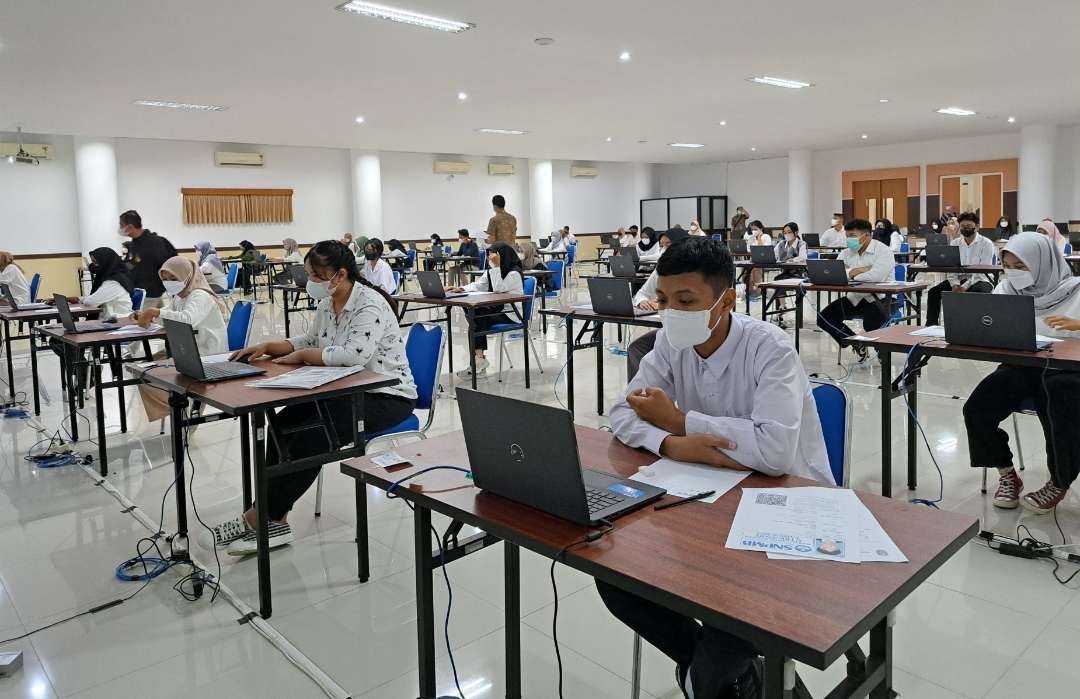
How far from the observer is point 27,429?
5.27m

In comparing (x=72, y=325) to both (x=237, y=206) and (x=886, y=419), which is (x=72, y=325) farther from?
(x=237, y=206)

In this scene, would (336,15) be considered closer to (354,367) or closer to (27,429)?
(27,429)

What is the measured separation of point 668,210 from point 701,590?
71.4 feet

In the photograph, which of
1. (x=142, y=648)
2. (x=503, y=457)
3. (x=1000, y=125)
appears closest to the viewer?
(x=503, y=457)

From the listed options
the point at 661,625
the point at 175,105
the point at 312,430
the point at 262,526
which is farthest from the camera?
the point at 175,105

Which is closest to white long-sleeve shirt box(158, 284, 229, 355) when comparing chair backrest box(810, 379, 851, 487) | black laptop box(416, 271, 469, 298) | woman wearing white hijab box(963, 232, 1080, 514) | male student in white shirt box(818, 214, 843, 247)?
black laptop box(416, 271, 469, 298)

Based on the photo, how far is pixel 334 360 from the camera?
3.12m

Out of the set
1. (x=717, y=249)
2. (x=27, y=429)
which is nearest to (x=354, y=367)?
(x=717, y=249)

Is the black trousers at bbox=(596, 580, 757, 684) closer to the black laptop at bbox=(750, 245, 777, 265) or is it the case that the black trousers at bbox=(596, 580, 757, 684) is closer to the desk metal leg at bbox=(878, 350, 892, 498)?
the desk metal leg at bbox=(878, 350, 892, 498)

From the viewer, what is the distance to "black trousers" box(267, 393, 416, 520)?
3020 mm

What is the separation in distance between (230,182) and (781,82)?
10.7 metres

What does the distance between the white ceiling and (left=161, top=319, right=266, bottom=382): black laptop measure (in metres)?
3.56

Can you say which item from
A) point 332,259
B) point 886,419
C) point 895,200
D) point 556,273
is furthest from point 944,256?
point 895,200

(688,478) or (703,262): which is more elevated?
(703,262)
